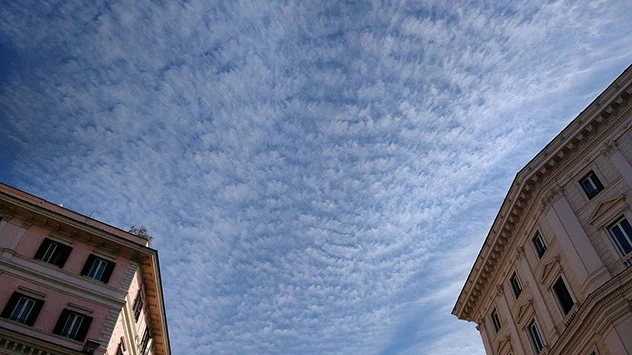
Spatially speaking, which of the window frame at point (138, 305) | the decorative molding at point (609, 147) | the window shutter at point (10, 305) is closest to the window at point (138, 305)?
the window frame at point (138, 305)

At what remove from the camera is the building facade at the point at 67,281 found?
27.1 meters

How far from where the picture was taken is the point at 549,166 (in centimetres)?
2905

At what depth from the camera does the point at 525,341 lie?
29859mm

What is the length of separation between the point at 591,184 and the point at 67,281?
29.7m

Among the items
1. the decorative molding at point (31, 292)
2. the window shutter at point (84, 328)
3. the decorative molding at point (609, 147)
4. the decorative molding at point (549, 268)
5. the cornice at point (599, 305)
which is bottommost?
the cornice at point (599, 305)

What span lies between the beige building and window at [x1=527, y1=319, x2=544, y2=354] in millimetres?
58

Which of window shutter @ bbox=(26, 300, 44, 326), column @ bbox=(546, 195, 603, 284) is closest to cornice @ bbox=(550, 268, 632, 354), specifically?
column @ bbox=(546, 195, 603, 284)

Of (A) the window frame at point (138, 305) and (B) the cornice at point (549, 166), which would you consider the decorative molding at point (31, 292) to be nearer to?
(A) the window frame at point (138, 305)

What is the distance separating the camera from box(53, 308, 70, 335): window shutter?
27.4m

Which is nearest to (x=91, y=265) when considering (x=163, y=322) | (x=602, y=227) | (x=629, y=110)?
(x=163, y=322)

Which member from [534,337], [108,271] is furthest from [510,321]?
[108,271]

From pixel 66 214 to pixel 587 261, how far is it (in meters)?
30.0

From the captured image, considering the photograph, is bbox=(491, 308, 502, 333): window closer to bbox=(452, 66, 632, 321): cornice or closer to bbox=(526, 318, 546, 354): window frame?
bbox=(452, 66, 632, 321): cornice

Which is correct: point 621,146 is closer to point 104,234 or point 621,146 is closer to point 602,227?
point 602,227
